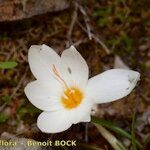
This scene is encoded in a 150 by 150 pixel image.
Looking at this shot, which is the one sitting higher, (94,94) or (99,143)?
(94,94)

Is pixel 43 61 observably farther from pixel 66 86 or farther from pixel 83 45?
→ pixel 83 45

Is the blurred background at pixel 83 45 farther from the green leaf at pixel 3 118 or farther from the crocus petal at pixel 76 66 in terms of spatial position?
the crocus petal at pixel 76 66

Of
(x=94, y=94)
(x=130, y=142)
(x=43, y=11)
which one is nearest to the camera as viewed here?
(x=94, y=94)

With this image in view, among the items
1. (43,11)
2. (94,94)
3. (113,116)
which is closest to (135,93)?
(113,116)

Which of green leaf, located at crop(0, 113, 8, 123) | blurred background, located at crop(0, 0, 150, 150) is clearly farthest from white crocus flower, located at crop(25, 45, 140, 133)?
green leaf, located at crop(0, 113, 8, 123)

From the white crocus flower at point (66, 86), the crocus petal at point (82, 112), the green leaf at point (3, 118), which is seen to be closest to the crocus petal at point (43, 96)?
the white crocus flower at point (66, 86)

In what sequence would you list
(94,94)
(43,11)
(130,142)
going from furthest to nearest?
(43,11)
(130,142)
(94,94)

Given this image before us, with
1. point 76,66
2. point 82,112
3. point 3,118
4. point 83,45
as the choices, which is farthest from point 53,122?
point 83,45

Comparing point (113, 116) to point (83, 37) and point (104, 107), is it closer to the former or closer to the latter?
point (104, 107)
